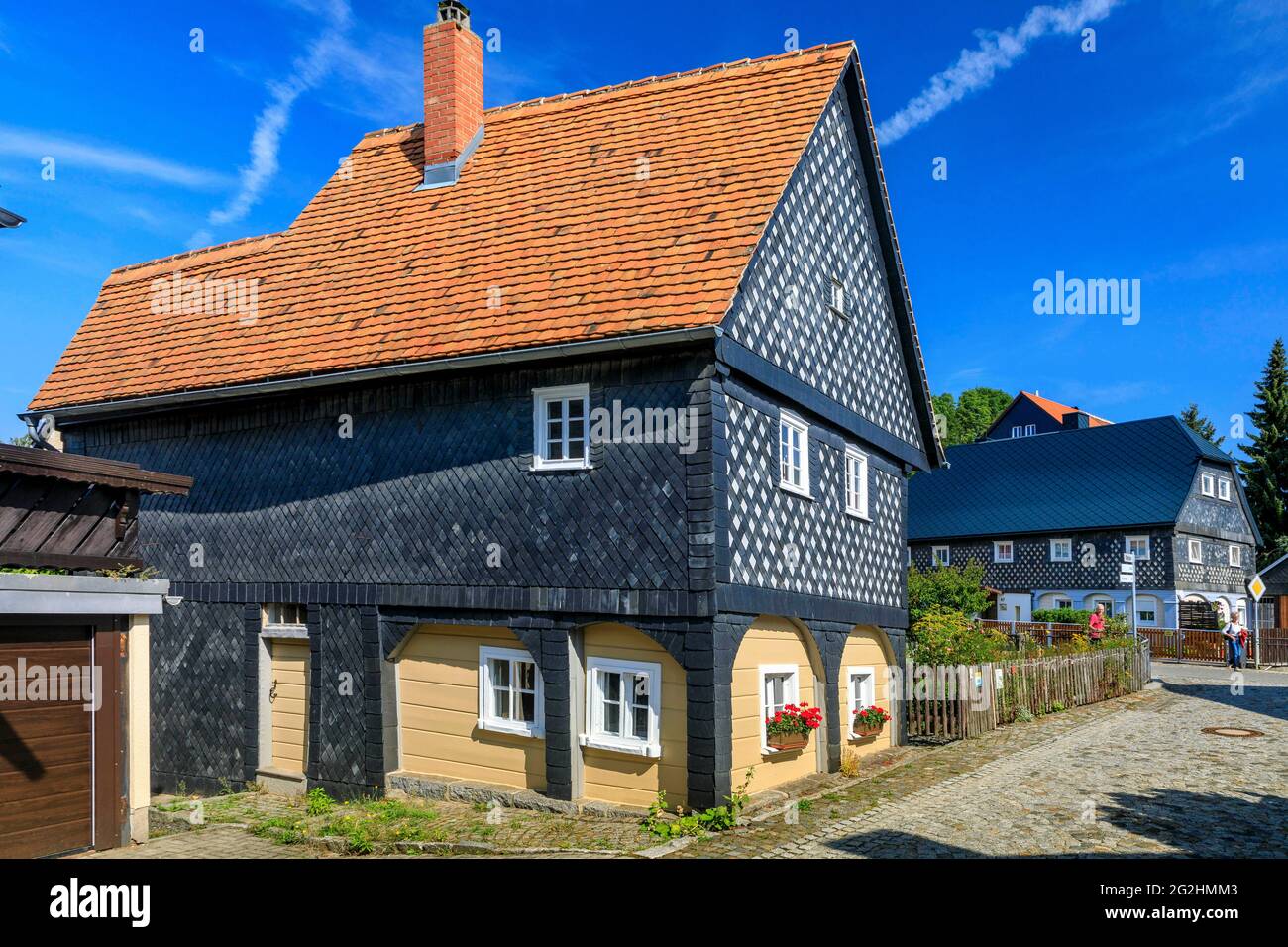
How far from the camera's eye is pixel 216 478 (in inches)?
620

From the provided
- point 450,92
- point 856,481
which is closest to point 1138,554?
point 856,481

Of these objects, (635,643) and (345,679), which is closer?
(635,643)

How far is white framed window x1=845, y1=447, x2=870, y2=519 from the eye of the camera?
52.4 ft

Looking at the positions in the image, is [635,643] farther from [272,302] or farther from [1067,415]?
[1067,415]

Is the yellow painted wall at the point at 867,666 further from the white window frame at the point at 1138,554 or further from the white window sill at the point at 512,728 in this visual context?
the white window frame at the point at 1138,554

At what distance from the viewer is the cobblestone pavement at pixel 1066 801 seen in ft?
33.2

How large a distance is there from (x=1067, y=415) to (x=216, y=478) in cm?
4768

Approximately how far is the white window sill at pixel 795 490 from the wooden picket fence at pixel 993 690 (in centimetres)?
515

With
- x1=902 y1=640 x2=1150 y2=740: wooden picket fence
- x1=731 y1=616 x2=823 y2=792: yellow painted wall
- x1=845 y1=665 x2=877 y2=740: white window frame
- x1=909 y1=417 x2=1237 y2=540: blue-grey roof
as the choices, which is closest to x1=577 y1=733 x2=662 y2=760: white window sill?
x1=731 y1=616 x2=823 y2=792: yellow painted wall

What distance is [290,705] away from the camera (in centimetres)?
1501

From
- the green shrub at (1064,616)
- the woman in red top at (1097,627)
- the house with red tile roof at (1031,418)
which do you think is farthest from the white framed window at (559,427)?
the house with red tile roof at (1031,418)

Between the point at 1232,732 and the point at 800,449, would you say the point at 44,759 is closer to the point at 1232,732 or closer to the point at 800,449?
the point at 800,449

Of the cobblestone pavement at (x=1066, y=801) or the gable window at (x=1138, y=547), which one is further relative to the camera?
the gable window at (x=1138, y=547)

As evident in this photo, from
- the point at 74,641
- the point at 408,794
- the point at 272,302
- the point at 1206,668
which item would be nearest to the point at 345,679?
the point at 408,794
